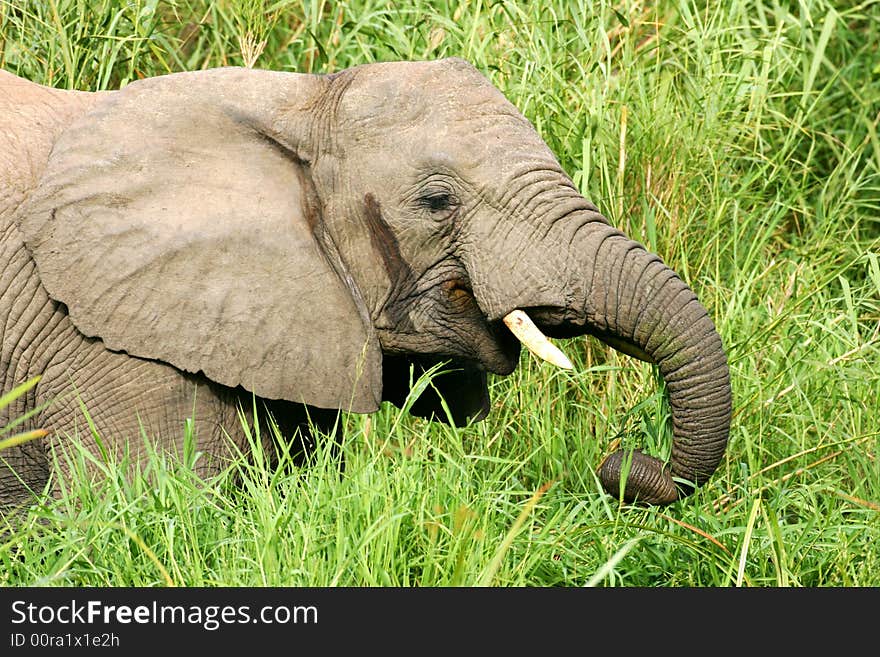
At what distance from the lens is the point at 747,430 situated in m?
5.13

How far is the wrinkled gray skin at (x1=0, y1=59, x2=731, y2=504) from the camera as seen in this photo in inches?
163

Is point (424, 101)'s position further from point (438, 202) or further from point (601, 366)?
point (601, 366)

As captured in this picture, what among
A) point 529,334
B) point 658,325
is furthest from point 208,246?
point 658,325

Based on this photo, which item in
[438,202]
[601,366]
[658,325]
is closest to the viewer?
[658,325]

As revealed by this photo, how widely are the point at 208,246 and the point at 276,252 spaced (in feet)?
0.58

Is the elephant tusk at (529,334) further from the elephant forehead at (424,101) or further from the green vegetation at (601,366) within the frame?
the elephant forehead at (424,101)

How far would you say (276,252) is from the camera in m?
4.23

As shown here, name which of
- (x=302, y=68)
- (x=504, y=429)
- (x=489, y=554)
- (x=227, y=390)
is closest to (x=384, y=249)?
(x=227, y=390)

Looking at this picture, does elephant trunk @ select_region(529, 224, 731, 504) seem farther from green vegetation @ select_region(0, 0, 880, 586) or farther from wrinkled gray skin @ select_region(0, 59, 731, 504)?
green vegetation @ select_region(0, 0, 880, 586)

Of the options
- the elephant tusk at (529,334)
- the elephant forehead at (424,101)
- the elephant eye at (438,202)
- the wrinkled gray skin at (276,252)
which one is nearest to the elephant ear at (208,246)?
the wrinkled gray skin at (276,252)

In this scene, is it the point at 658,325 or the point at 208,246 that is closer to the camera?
the point at 658,325

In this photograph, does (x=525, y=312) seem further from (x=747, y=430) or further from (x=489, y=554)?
(x=747, y=430)

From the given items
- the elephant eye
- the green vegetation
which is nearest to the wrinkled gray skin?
the elephant eye

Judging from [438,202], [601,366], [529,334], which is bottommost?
[601,366]
